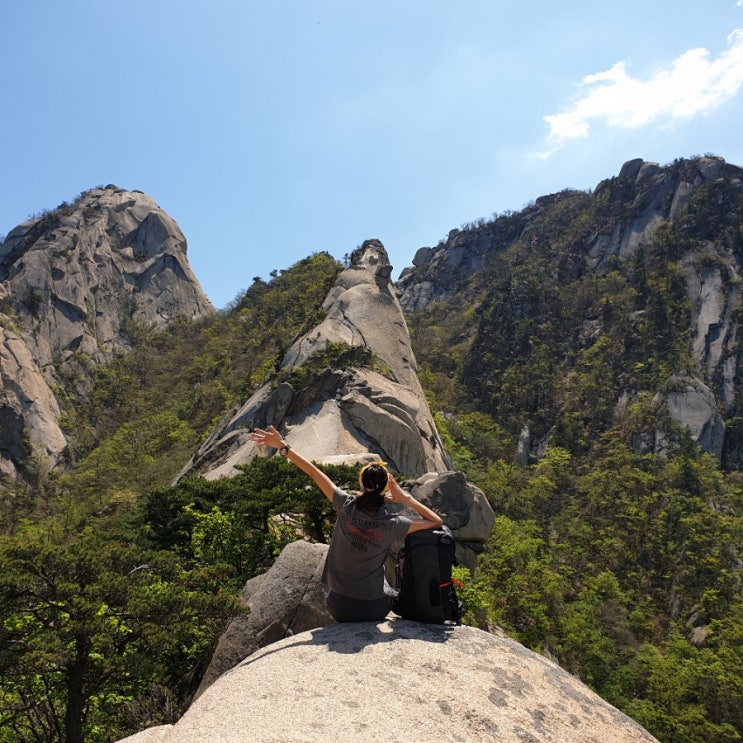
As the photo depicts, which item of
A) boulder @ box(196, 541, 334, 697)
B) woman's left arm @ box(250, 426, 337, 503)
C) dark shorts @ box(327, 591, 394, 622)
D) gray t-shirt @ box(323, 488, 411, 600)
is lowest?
boulder @ box(196, 541, 334, 697)

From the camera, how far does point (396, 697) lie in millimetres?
3375

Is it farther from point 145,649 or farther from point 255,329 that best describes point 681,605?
point 255,329

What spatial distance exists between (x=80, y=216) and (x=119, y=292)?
10.4 metres

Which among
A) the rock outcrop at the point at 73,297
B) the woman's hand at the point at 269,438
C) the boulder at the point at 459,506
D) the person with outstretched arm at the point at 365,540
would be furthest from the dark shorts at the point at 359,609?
the rock outcrop at the point at 73,297

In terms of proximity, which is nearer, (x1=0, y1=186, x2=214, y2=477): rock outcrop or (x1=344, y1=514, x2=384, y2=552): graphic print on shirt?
(x1=344, y1=514, x2=384, y2=552): graphic print on shirt

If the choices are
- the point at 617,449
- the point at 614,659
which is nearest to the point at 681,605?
the point at 614,659

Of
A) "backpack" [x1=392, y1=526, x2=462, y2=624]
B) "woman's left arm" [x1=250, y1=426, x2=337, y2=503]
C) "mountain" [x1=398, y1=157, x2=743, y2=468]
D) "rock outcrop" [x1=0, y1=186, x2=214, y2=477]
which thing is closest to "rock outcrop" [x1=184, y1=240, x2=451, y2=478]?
"woman's left arm" [x1=250, y1=426, x2=337, y2=503]

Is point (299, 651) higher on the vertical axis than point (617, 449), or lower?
higher

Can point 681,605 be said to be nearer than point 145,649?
No

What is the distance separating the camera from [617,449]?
4897 cm

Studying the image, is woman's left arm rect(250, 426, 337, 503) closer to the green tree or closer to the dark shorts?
the dark shorts

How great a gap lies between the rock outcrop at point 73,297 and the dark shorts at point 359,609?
4661 cm

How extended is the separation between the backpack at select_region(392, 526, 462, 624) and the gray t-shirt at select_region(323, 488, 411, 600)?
0.58 feet

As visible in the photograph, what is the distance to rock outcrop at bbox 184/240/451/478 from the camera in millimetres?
24136
